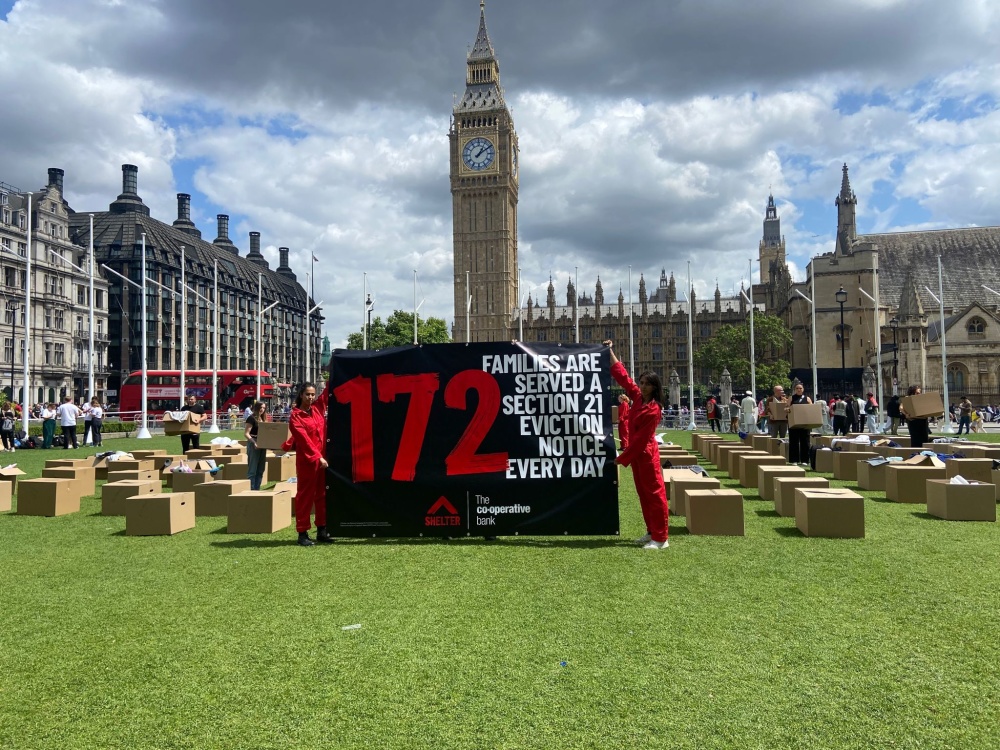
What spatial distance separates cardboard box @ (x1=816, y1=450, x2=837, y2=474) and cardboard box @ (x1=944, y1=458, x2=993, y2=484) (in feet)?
10.1

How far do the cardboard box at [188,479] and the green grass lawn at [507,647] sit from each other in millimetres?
3827

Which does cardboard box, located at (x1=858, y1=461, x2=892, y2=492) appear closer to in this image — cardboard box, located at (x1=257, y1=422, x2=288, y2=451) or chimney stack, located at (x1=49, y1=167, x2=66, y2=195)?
cardboard box, located at (x1=257, y1=422, x2=288, y2=451)

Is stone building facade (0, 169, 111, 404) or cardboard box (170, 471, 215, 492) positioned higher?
stone building facade (0, 169, 111, 404)

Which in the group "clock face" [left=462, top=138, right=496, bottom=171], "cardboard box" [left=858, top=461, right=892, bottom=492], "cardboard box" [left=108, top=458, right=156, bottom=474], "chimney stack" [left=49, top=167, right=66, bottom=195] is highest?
"clock face" [left=462, top=138, right=496, bottom=171]

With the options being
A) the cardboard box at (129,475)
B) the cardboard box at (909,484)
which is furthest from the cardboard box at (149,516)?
the cardboard box at (909,484)

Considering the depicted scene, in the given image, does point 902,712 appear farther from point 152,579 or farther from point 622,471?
point 622,471

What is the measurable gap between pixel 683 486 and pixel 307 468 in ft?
15.4

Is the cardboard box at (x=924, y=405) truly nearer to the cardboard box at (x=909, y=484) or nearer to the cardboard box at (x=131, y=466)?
the cardboard box at (x=909, y=484)

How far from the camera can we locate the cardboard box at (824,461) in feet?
48.4

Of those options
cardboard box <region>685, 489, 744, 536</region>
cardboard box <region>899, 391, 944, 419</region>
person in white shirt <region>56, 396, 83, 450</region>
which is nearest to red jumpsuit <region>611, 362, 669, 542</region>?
cardboard box <region>685, 489, 744, 536</region>

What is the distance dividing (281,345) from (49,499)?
8675cm

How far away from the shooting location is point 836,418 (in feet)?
79.6

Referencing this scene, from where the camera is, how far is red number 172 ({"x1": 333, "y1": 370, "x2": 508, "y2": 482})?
26.3 feet

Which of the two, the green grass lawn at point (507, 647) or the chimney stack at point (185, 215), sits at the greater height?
the chimney stack at point (185, 215)
